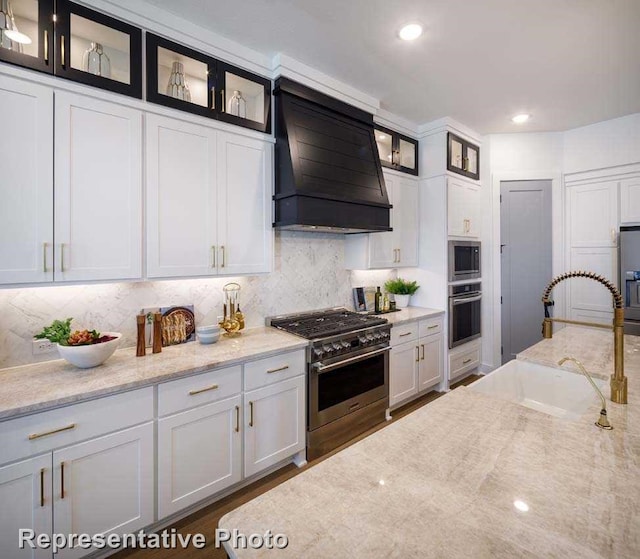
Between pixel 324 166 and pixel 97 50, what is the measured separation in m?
1.55

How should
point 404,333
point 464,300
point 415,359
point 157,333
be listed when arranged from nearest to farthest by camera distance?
point 157,333 < point 404,333 < point 415,359 < point 464,300

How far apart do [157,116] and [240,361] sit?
157cm

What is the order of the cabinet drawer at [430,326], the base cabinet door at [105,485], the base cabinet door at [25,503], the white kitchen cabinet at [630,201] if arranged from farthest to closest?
the white kitchen cabinet at [630,201], the cabinet drawer at [430,326], the base cabinet door at [105,485], the base cabinet door at [25,503]

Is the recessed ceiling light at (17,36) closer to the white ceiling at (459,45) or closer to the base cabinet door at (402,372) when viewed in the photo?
the white ceiling at (459,45)

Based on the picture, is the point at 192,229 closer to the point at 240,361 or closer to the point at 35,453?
the point at 240,361

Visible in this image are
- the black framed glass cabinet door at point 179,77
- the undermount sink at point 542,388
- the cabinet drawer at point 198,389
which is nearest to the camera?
the undermount sink at point 542,388

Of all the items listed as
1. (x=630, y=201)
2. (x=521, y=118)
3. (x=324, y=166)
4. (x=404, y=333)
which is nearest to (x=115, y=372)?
(x=324, y=166)

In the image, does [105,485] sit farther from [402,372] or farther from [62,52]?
[402,372]

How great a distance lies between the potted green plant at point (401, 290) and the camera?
3.78 m

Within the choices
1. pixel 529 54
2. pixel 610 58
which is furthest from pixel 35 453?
pixel 610 58

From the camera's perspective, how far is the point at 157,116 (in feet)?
6.57

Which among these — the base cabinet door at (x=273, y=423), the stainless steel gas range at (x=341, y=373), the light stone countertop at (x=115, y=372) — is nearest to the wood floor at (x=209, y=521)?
the base cabinet door at (x=273, y=423)

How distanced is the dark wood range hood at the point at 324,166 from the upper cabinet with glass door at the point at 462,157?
1.16 metres

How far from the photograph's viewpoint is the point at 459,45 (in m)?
2.37
